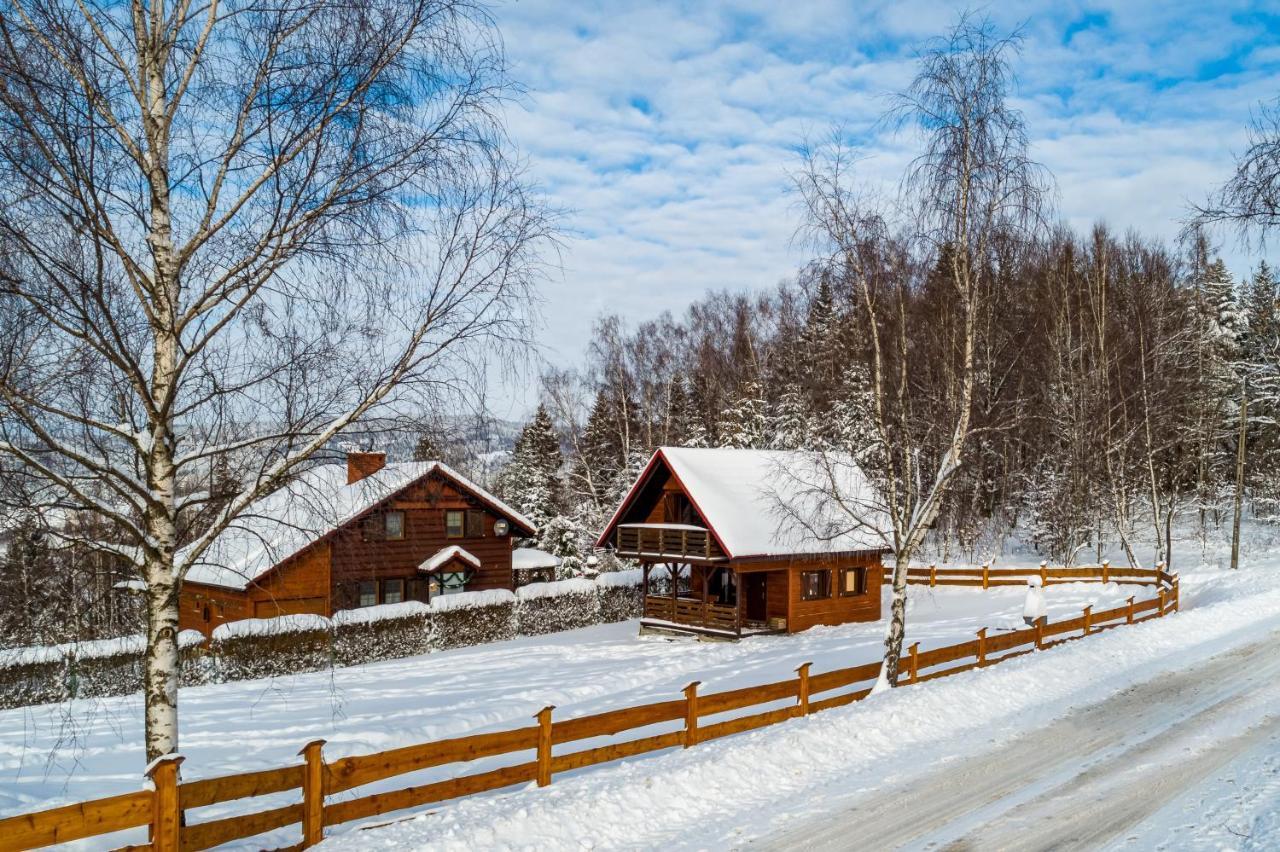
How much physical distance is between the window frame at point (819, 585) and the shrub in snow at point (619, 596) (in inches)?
273

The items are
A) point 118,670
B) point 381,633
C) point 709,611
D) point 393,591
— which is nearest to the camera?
point 118,670

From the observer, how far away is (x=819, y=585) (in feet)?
A: 90.8

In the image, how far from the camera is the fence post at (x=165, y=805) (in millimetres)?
6227

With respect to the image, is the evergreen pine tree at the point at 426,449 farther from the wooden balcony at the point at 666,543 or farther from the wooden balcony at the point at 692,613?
the wooden balcony at the point at 692,613

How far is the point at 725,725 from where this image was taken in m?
11.3

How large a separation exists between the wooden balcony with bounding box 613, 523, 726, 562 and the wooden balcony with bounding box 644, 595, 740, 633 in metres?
1.58

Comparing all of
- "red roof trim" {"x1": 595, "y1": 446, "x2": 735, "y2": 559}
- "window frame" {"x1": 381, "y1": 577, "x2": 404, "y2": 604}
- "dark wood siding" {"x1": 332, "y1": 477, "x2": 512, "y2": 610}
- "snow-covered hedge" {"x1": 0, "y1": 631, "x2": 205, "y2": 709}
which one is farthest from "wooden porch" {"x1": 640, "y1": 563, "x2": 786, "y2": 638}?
"snow-covered hedge" {"x1": 0, "y1": 631, "x2": 205, "y2": 709}

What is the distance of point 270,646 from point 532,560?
61.8ft

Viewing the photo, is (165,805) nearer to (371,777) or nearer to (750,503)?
(371,777)

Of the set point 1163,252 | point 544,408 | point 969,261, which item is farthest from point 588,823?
point 1163,252

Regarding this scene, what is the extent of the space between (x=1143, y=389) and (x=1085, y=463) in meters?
3.78

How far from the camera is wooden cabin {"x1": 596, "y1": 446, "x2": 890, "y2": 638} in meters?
25.6

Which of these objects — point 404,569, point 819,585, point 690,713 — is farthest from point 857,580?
point 690,713

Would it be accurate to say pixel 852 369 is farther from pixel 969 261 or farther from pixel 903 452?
pixel 969 261
